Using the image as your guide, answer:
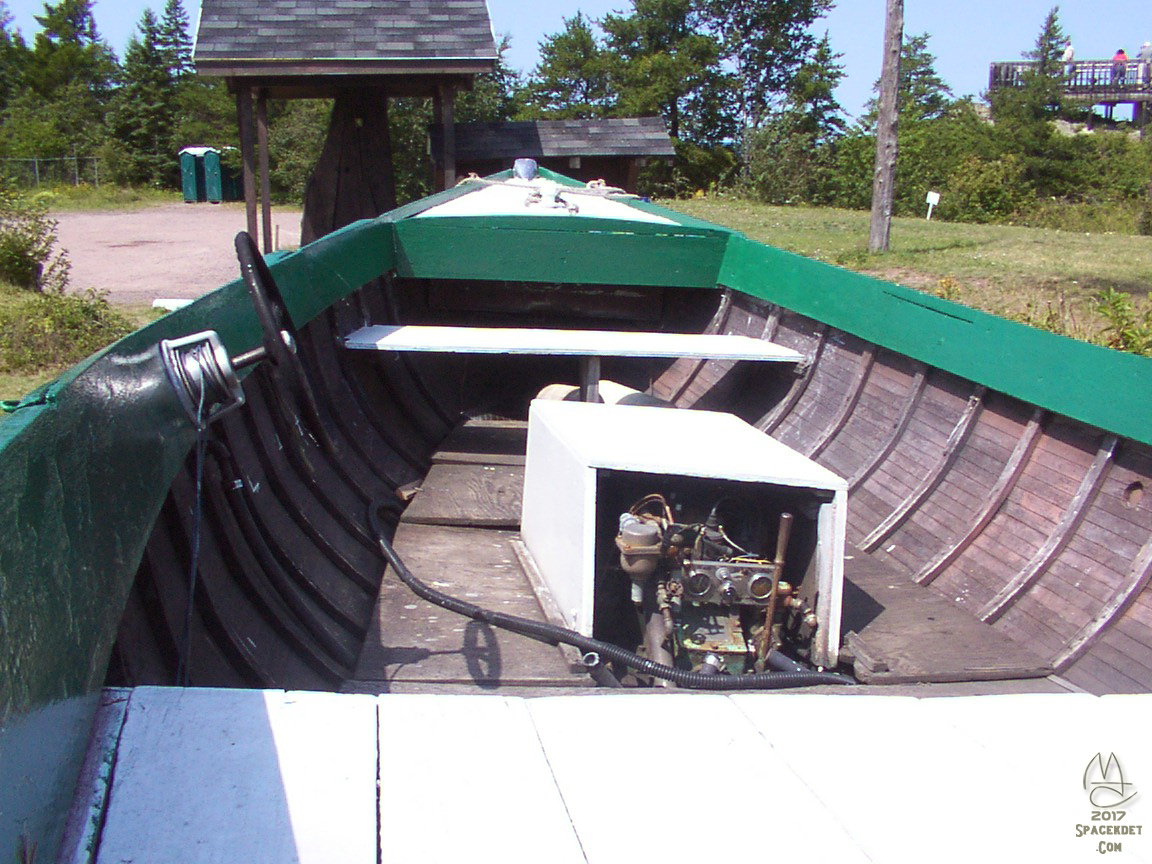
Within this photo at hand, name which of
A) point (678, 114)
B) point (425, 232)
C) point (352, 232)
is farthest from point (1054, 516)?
point (678, 114)

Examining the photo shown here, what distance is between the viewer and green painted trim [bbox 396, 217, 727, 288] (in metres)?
6.03

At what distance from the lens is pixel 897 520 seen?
13.2ft

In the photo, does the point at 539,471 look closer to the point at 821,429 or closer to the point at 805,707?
the point at 821,429

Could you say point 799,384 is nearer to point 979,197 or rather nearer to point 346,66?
point 346,66

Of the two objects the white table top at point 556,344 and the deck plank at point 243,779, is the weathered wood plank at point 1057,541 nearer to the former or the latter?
the white table top at point 556,344

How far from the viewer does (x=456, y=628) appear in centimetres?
345

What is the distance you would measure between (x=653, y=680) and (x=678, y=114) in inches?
1669

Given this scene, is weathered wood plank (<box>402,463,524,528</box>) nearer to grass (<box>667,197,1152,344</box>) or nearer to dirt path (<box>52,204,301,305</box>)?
grass (<box>667,197,1152,344</box>)

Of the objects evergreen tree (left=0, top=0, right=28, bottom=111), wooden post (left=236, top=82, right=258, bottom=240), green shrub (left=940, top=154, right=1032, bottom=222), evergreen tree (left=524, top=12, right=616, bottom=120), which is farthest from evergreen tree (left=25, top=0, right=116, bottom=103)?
wooden post (left=236, top=82, right=258, bottom=240)

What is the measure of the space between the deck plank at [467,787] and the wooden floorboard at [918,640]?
172 centimetres

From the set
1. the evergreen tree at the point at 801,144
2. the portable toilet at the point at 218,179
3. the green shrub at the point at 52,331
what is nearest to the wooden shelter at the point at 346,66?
the green shrub at the point at 52,331

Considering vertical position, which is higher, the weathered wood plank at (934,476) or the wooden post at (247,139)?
the wooden post at (247,139)

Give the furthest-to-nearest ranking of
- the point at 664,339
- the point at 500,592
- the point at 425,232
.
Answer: the point at 425,232 → the point at 664,339 → the point at 500,592

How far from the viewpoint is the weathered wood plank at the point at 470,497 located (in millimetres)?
4504
